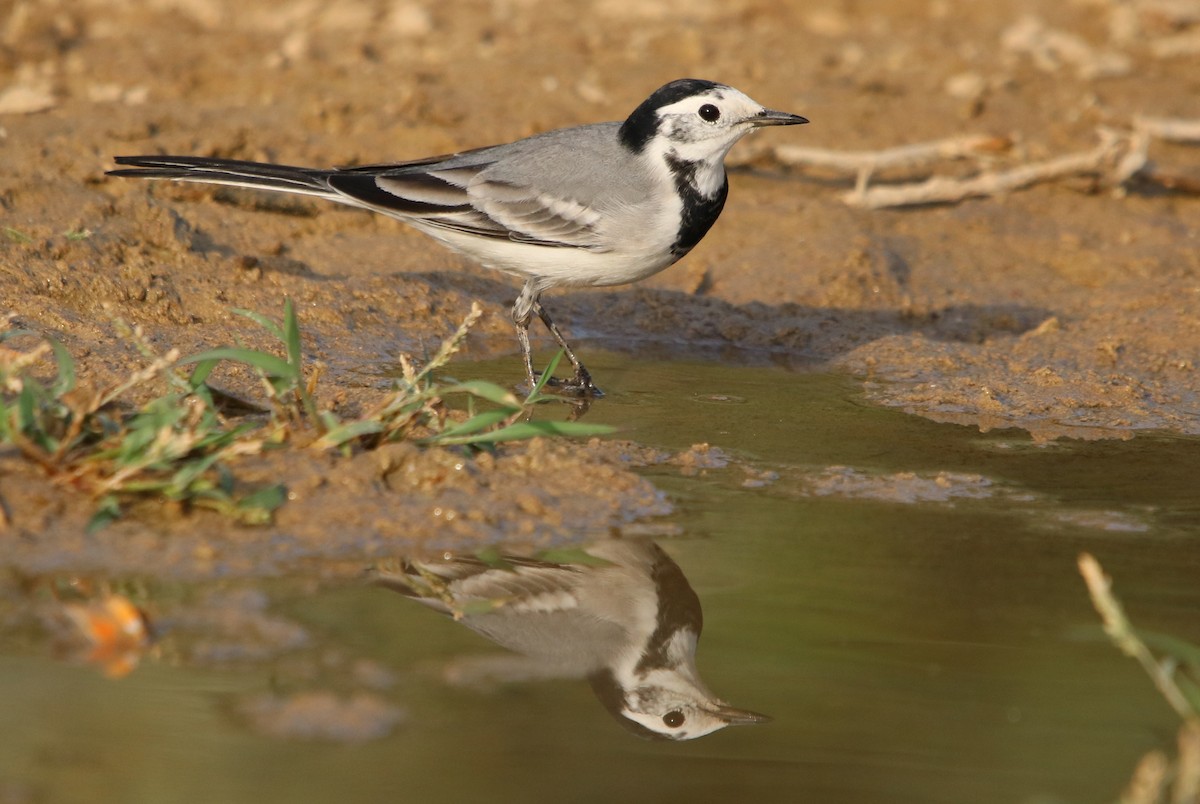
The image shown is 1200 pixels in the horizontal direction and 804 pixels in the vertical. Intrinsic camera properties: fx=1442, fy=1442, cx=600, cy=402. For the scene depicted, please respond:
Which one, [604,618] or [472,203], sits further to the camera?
[472,203]

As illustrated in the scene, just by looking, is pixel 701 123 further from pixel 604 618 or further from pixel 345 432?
pixel 604 618

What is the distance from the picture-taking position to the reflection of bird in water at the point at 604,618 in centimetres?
319

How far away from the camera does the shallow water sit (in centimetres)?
278

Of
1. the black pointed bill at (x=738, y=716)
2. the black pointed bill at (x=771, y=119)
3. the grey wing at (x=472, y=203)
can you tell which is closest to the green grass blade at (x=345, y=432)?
the black pointed bill at (x=738, y=716)

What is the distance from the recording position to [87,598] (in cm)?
347

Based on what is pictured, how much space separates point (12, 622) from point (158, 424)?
717mm

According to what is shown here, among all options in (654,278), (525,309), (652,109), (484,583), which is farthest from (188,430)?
(654,278)

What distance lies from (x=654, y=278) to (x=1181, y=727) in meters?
4.88

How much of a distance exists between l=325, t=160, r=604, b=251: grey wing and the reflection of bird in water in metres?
2.24

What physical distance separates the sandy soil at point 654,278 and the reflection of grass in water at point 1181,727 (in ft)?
5.80

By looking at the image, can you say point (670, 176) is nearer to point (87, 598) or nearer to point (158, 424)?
point (158, 424)

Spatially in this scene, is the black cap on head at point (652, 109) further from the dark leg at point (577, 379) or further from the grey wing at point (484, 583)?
the grey wing at point (484, 583)

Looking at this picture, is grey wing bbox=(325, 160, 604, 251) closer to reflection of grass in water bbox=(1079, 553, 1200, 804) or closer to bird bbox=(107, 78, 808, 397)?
bird bbox=(107, 78, 808, 397)

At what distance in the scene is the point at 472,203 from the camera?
6.20 metres
